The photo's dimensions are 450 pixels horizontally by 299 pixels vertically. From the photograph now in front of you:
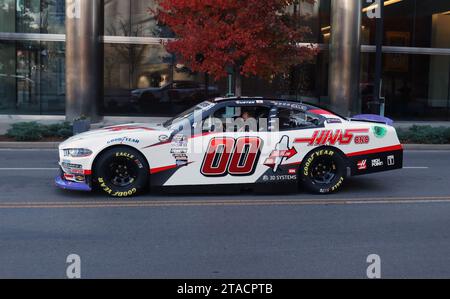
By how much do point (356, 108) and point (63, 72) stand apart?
11.4 metres

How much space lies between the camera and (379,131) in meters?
9.17

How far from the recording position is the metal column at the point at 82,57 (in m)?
20.3

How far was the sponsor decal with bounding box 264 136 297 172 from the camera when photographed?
28.3 ft

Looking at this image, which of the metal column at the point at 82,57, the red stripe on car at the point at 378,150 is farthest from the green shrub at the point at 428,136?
the metal column at the point at 82,57

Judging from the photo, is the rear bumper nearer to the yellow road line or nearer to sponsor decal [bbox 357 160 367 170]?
sponsor decal [bbox 357 160 367 170]

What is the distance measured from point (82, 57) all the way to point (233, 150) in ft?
44.2

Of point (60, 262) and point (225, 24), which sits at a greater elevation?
point (225, 24)

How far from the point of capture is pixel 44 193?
8.76 metres

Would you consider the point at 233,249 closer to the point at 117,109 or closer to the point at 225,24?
the point at 225,24

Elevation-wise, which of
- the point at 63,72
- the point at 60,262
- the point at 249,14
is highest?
the point at 249,14

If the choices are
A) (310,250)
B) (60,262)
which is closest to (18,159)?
(60,262)

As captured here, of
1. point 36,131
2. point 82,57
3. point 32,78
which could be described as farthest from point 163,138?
point 32,78

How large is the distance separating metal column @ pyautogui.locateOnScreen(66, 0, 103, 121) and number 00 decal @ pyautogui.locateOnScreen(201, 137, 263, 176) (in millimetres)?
13145

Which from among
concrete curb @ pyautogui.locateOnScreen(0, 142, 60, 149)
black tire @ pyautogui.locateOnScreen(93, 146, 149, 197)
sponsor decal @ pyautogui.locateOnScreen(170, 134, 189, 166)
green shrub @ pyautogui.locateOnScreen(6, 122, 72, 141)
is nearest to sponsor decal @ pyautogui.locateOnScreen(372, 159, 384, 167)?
sponsor decal @ pyautogui.locateOnScreen(170, 134, 189, 166)
